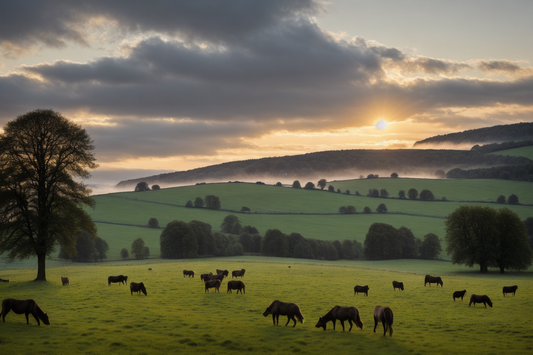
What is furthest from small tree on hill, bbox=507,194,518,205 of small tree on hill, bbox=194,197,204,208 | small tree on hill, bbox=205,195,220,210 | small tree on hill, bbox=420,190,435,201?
small tree on hill, bbox=194,197,204,208

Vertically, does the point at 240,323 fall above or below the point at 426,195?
below

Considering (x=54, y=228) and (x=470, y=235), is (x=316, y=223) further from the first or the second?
(x=54, y=228)

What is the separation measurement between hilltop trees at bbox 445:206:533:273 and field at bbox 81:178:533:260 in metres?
42.5

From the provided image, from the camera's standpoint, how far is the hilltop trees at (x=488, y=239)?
6366 centimetres

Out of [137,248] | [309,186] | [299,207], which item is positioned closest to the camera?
[137,248]

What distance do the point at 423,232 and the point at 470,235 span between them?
54373 millimetres

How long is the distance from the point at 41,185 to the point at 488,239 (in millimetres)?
66659

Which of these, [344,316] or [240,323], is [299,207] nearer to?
[240,323]

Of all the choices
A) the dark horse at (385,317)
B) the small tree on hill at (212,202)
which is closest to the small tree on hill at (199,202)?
the small tree on hill at (212,202)

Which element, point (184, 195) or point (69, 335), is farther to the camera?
point (184, 195)

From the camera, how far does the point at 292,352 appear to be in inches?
663

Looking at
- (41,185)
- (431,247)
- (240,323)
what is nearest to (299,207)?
(431,247)

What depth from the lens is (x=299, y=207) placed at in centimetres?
15362

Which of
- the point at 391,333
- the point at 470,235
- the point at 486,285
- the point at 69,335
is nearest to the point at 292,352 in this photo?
the point at 391,333
